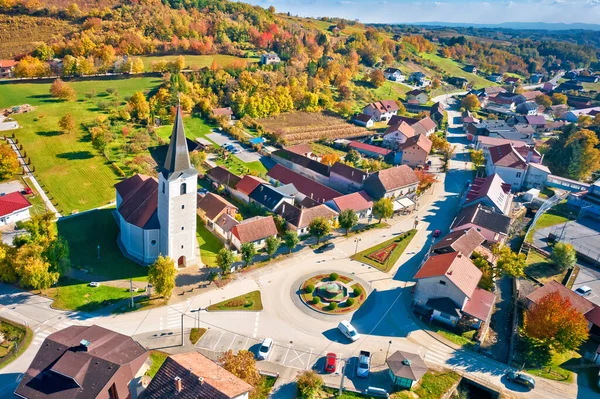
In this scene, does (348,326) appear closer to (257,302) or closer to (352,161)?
(257,302)

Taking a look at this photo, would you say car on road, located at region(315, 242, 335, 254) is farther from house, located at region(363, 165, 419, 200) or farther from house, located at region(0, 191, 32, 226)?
house, located at region(0, 191, 32, 226)

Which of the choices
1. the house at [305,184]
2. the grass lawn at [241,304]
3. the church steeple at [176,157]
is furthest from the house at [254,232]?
the house at [305,184]

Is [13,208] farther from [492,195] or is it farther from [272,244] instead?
[492,195]

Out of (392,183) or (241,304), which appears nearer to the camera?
(241,304)

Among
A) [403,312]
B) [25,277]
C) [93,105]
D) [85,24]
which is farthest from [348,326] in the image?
[85,24]

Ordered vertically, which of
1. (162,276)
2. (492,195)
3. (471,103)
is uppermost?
(471,103)

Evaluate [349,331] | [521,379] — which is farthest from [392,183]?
[521,379]

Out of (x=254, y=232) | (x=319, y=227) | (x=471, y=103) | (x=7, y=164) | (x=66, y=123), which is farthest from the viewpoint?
(x=471, y=103)

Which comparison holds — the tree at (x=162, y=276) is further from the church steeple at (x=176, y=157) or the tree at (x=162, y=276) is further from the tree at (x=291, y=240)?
the tree at (x=291, y=240)
